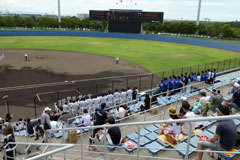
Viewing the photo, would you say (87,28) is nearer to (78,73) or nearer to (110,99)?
(78,73)

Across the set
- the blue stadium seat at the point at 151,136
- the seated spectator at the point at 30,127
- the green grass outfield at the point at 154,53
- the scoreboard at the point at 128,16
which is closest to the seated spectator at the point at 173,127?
the blue stadium seat at the point at 151,136

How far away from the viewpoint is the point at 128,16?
218ft

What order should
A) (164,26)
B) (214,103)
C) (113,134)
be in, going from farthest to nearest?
(164,26) → (214,103) → (113,134)

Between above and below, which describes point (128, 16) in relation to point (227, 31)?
above

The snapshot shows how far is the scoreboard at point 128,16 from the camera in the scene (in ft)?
211

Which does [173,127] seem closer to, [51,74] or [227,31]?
[51,74]

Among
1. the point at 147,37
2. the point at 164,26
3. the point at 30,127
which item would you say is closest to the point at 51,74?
the point at 30,127

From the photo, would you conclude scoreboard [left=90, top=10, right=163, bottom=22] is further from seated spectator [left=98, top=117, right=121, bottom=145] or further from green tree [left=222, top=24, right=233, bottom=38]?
seated spectator [left=98, top=117, right=121, bottom=145]

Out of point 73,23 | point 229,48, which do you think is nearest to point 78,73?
point 229,48

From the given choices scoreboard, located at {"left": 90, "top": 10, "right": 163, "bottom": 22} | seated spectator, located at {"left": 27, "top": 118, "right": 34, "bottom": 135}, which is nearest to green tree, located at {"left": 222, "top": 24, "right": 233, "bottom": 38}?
scoreboard, located at {"left": 90, "top": 10, "right": 163, "bottom": 22}

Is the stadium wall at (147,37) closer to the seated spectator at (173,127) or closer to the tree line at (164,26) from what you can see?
the tree line at (164,26)

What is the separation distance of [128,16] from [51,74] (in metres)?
47.1

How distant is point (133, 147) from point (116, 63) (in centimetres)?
2668

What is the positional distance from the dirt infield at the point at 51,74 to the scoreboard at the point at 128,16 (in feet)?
112
